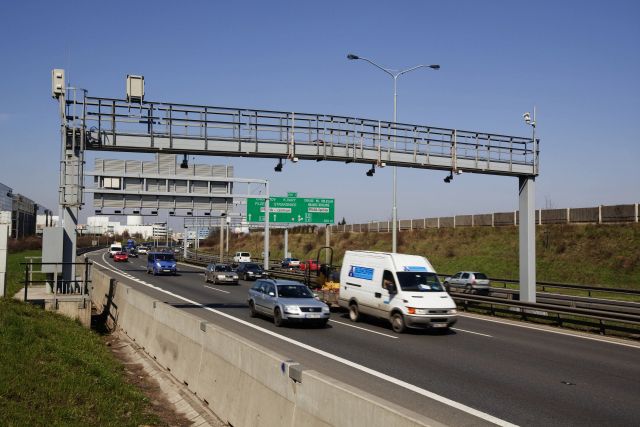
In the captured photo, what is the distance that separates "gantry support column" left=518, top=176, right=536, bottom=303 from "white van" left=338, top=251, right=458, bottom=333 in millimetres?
7396

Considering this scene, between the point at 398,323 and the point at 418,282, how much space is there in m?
1.63

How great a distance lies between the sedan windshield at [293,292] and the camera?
20359 mm

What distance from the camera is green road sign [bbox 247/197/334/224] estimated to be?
1997 inches

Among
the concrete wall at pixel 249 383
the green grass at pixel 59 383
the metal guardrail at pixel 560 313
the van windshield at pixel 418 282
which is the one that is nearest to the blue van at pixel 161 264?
the metal guardrail at pixel 560 313

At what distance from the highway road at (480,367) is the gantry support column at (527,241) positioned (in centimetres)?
353

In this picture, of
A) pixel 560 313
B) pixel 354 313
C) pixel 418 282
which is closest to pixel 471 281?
pixel 560 313

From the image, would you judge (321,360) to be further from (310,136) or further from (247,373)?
(310,136)

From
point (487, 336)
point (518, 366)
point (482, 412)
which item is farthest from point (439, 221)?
point (482, 412)

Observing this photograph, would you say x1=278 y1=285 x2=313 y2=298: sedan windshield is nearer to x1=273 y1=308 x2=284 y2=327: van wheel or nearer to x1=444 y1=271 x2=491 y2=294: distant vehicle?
x1=273 y1=308 x2=284 y2=327: van wheel

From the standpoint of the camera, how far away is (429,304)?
59.2 ft

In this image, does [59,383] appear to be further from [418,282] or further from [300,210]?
[300,210]

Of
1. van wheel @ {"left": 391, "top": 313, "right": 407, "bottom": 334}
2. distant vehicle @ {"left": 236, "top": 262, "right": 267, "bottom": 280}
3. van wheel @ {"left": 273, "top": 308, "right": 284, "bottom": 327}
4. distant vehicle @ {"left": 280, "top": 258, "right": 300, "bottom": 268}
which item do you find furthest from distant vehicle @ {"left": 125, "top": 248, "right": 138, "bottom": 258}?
van wheel @ {"left": 391, "top": 313, "right": 407, "bottom": 334}

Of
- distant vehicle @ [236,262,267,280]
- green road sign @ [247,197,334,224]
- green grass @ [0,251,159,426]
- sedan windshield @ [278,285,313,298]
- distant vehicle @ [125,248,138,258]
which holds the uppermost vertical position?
green road sign @ [247,197,334,224]

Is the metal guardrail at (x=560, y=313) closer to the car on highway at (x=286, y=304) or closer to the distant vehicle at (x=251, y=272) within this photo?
the car on highway at (x=286, y=304)
